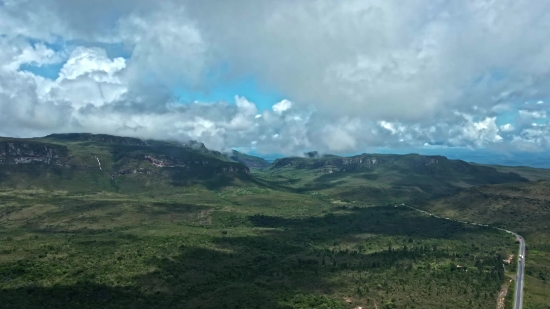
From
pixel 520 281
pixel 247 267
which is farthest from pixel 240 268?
pixel 520 281

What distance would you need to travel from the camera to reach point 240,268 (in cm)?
12506

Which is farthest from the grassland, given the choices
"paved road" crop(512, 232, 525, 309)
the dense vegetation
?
"paved road" crop(512, 232, 525, 309)

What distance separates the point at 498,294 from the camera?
10238 centimetres

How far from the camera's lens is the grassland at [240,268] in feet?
312

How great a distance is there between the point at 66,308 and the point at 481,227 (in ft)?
579

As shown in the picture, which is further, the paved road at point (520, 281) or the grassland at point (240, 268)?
the paved road at point (520, 281)

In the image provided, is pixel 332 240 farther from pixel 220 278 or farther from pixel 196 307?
pixel 196 307

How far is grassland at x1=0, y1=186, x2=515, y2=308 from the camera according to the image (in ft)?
312

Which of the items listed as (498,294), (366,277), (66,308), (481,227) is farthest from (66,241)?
(481,227)

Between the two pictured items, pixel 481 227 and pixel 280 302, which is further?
pixel 481 227

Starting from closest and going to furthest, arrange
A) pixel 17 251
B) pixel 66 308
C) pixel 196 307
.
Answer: pixel 66 308
pixel 196 307
pixel 17 251

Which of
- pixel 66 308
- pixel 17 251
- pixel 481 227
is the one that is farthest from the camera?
pixel 481 227

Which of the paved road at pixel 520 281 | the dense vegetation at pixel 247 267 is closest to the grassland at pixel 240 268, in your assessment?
the dense vegetation at pixel 247 267

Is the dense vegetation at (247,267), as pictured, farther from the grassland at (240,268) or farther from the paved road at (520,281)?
the paved road at (520,281)
